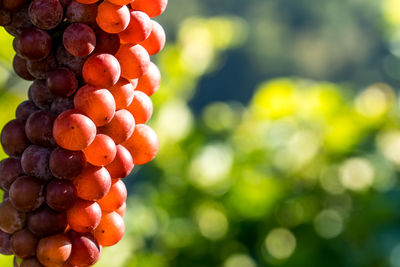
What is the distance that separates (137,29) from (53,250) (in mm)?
161

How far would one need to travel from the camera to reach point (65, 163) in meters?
0.40

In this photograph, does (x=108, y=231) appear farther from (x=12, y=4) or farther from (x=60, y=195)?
(x=12, y=4)

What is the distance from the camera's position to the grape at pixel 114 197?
44cm

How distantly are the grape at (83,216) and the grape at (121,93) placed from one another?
0.07 m

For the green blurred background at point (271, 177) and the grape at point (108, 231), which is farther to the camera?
the green blurred background at point (271, 177)

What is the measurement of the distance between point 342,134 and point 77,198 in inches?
57.2

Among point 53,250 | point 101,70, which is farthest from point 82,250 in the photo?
point 101,70

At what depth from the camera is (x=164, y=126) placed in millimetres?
1743

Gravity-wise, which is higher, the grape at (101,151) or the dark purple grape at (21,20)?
the dark purple grape at (21,20)

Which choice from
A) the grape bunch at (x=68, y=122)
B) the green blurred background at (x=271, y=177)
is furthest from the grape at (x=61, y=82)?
the green blurred background at (x=271, y=177)

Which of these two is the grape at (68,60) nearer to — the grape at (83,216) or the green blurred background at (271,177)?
the grape at (83,216)

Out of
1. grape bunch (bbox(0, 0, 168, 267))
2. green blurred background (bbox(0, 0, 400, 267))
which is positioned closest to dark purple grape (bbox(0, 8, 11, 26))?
grape bunch (bbox(0, 0, 168, 267))

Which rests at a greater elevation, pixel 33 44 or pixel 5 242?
pixel 33 44

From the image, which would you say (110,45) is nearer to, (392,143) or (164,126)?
(164,126)
